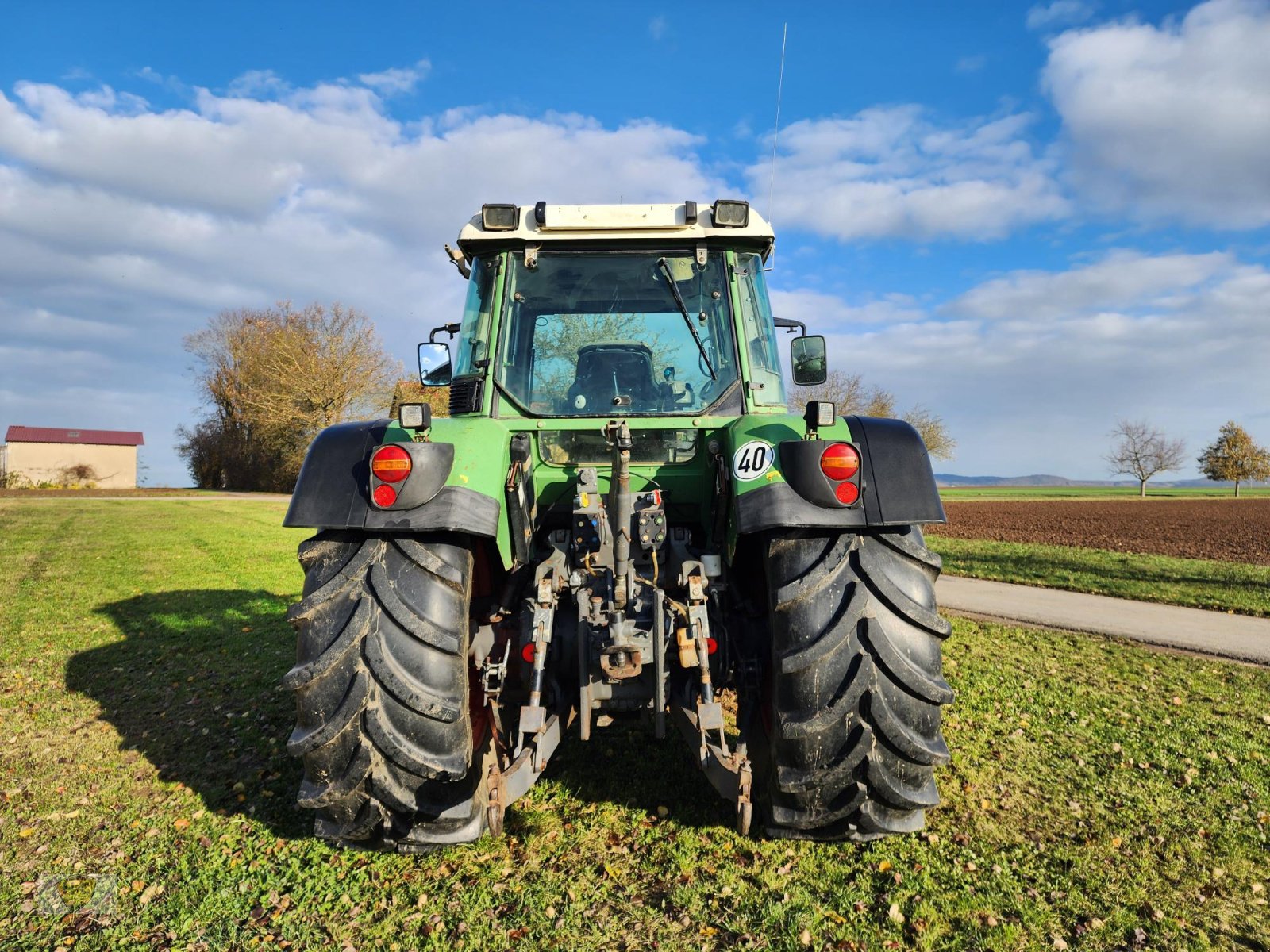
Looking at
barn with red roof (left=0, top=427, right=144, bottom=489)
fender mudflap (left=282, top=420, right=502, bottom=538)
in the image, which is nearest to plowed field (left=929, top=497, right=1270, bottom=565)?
fender mudflap (left=282, top=420, right=502, bottom=538)

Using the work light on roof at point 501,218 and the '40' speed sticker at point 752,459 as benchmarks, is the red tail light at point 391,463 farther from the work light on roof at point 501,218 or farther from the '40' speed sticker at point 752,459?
the work light on roof at point 501,218

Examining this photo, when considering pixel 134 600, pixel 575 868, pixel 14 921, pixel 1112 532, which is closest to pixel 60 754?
A: pixel 14 921

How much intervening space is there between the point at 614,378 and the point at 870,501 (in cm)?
148

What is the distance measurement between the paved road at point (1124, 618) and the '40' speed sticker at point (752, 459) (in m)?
6.89

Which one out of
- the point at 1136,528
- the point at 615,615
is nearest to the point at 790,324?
the point at 615,615

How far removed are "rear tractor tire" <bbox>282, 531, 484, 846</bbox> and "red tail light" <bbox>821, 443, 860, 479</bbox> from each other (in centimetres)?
148

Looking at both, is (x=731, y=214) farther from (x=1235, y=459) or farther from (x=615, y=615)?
(x=1235, y=459)

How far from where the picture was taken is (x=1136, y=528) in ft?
81.5

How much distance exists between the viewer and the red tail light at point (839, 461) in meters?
3.08

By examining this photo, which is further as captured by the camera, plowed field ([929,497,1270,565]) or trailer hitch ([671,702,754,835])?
plowed field ([929,497,1270,565])

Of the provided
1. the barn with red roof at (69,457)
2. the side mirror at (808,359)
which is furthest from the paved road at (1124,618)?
the barn with red roof at (69,457)

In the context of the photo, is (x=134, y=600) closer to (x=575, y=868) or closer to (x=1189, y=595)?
(x=575, y=868)

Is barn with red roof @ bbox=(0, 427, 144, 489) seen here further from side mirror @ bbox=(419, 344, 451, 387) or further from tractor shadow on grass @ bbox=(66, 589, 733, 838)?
side mirror @ bbox=(419, 344, 451, 387)

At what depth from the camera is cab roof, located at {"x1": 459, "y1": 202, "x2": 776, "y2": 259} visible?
4.02 m
